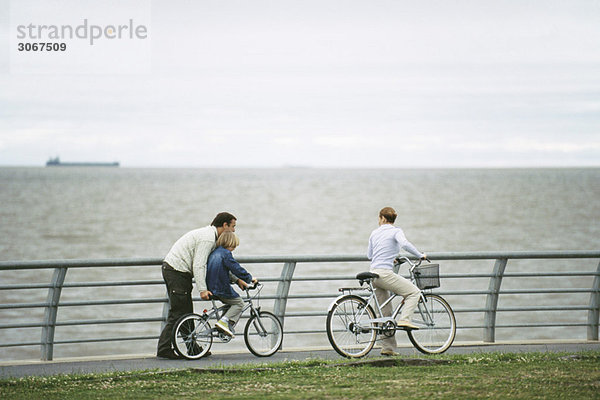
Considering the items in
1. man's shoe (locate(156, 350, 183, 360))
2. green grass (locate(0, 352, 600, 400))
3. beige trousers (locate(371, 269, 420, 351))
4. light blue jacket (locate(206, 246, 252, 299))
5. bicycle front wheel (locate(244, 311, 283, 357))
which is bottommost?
green grass (locate(0, 352, 600, 400))

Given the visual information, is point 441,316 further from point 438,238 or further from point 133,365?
point 438,238

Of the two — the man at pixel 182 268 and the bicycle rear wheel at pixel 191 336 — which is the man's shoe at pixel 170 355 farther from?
the bicycle rear wheel at pixel 191 336

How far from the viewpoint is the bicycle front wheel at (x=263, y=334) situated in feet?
36.1

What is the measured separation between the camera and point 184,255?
35.5ft

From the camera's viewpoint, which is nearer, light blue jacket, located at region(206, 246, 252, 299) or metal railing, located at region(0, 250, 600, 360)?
light blue jacket, located at region(206, 246, 252, 299)

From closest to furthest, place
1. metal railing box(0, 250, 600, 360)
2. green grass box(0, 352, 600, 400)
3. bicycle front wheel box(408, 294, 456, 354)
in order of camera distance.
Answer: green grass box(0, 352, 600, 400) → metal railing box(0, 250, 600, 360) → bicycle front wheel box(408, 294, 456, 354)

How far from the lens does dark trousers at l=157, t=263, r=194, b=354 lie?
10.8 metres

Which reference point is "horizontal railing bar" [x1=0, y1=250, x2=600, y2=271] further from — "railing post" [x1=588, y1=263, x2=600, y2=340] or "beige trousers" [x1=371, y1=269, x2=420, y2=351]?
"beige trousers" [x1=371, y1=269, x2=420, y2=351]

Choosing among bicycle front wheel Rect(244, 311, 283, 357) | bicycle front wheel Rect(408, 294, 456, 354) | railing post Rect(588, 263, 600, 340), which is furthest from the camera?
railing post Rect(588, 263, 600, 340)

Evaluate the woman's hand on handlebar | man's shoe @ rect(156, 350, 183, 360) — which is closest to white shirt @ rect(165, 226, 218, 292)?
the woman's hand on handlebar

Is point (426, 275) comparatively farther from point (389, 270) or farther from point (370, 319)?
point (370, 319)

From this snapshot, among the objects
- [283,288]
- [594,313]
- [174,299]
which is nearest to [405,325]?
[283,288]

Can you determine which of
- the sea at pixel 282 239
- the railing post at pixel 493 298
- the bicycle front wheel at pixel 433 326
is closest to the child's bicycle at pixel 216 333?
the bicycle front wheel at pixel 433 326

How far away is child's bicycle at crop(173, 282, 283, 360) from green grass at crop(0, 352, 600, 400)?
1067 mm
